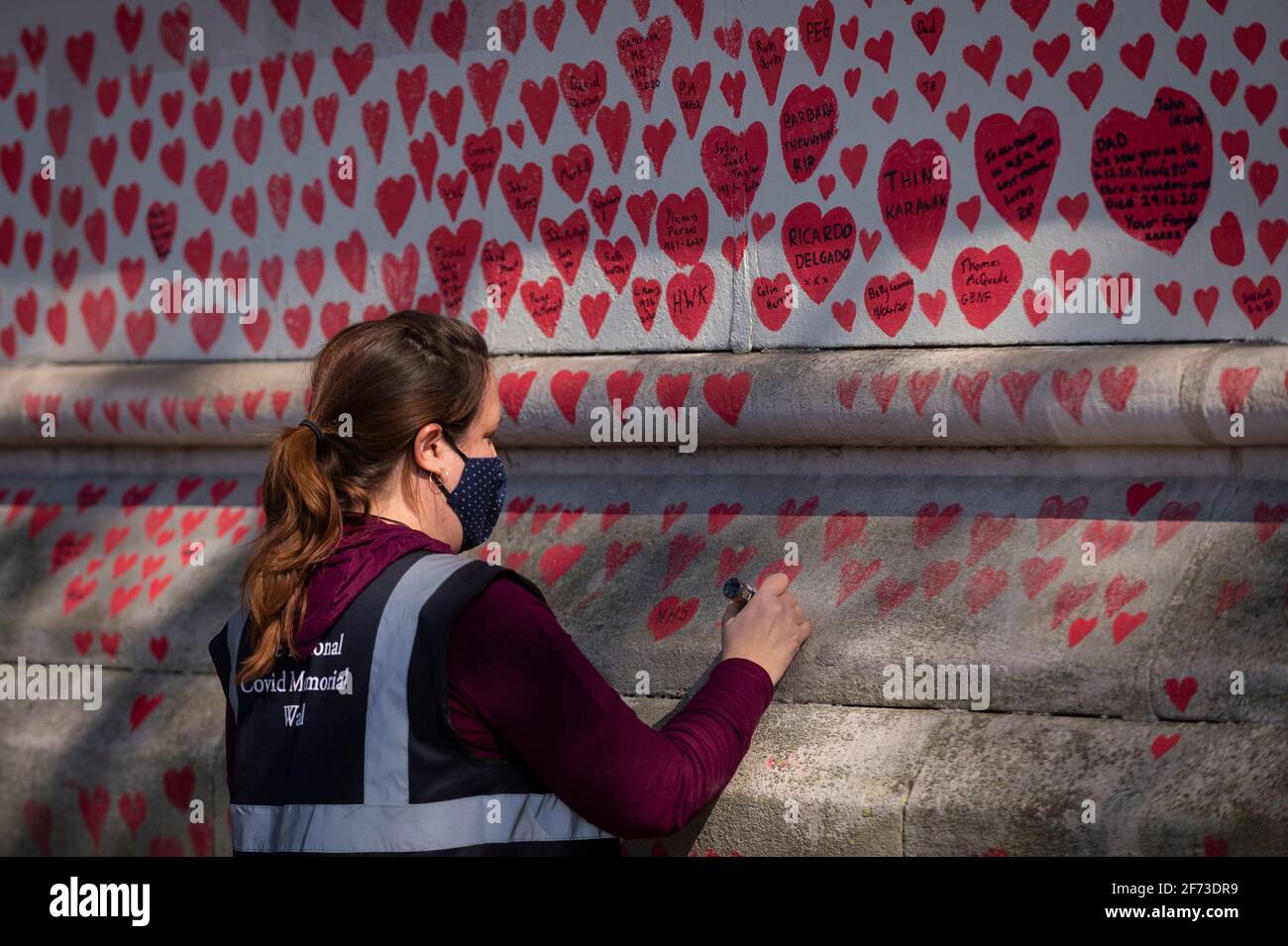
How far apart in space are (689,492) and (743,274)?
22.1 inches

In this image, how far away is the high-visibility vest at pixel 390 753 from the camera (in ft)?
8.05

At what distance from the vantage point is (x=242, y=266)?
186 inches

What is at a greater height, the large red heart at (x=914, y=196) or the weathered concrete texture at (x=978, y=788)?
the large red heart at (x=914, y=196)

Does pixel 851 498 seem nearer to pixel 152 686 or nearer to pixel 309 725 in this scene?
pixel 309 725

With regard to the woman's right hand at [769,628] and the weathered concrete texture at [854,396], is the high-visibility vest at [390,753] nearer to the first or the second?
the woman's right hand at [769,628]

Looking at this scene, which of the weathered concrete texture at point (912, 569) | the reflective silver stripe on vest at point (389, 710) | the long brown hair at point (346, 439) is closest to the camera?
the reflective silver stripe on vest at point (389, 710)

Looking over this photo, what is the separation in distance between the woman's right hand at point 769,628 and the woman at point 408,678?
0.33 meters

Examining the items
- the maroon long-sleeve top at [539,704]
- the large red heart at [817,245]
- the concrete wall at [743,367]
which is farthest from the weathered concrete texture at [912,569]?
the maroon long-sleeve top at [539,704]

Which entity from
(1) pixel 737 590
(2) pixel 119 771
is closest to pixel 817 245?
(1) pixel 737 590

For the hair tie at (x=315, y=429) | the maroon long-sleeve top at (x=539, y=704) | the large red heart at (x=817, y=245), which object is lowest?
the maroon long-sleeve top at (x=539, y=704)

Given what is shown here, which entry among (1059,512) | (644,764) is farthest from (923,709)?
(644,764)

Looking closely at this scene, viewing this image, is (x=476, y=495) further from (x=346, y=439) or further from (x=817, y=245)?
(x=817, y=245)

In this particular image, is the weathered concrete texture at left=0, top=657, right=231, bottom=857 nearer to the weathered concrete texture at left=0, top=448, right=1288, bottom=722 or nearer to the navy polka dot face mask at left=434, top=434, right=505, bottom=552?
the weathered concrete texture at left=0, top=448, right=1288, bottom=722

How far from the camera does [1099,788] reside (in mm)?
2789
